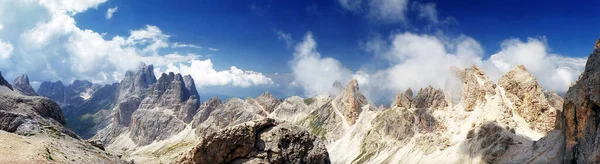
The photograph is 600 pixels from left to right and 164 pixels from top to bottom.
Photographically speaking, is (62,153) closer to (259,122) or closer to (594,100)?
(259,122)

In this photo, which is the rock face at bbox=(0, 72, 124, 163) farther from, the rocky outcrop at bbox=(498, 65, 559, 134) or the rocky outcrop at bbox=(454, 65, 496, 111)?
the rocky outcrop at bbox=(454, 65, 496, 111)

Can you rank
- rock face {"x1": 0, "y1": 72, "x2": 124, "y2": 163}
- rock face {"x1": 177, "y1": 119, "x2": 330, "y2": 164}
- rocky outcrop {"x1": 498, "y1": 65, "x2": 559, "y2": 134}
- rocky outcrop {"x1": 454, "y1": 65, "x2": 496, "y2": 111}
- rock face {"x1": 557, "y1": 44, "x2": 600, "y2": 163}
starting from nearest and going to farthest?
rock face {"x1": 177, "y1": 119, "x2": 330, "y2": 164} < rock face {"x1": 0, "y1": 72, "x2": 124, "y2": 163} < rock face {"x1": 557, "y1": 44, "x2": 600, "y2": 163} < rocky outcrop {"x1": 498, "y1": 65, "x2": 559, "y2": 134} < rocky outcrop {"x1": 454, "y1": 65, "x2": 496, "y2": 111}

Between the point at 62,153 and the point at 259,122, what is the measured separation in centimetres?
3292

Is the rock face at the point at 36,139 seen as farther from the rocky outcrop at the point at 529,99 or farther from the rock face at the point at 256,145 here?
the rocky outcrop at the point at 529,99

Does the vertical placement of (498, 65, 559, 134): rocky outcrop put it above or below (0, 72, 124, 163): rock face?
above

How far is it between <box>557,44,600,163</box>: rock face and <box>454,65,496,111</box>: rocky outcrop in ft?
325

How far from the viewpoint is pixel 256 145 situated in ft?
129

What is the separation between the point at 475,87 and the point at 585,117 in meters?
116

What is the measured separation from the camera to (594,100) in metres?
68.3

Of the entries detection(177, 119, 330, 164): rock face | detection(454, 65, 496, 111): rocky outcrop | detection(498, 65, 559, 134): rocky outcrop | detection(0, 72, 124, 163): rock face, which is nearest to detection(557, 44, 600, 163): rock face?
detection(177, 119, 330, 164): rock face

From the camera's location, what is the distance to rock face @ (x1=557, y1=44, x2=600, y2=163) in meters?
68.4

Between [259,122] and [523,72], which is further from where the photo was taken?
[523,72]

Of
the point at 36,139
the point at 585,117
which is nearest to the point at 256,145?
the point at 36,139

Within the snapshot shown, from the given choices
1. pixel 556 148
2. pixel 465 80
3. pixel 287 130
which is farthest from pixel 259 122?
pixel 465 80
